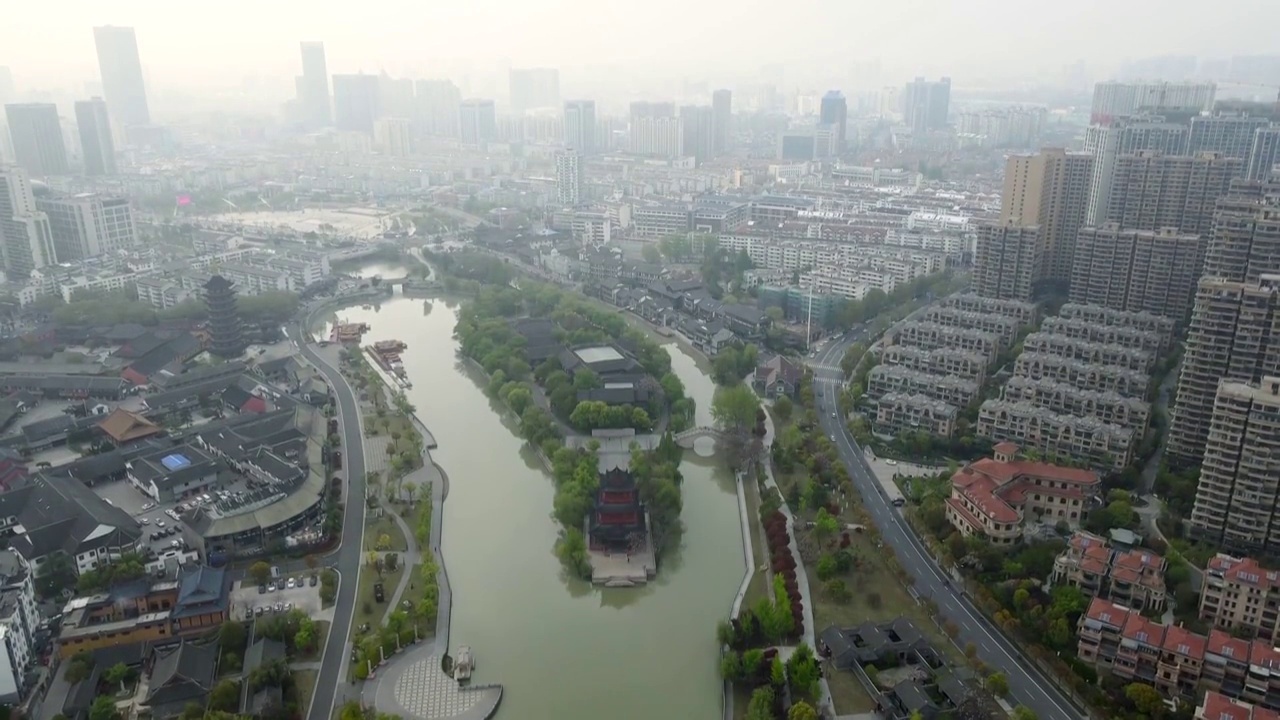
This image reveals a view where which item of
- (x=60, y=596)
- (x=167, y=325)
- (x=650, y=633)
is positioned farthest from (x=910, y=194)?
(x=60, y=596)

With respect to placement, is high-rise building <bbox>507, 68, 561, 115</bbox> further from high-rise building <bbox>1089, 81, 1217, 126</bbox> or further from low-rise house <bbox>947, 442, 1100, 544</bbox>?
low-rise house <bbox>947, 442, 1100, 544</bbox>

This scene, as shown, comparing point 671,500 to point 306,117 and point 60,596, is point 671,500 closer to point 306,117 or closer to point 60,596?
point 60,596

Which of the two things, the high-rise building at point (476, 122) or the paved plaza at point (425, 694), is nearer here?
the paved plaza at point (425, 694)

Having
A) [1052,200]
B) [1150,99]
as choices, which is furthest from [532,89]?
[1052,200]

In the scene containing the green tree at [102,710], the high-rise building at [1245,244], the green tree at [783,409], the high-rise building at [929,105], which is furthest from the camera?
the high-rise building at [929,105]

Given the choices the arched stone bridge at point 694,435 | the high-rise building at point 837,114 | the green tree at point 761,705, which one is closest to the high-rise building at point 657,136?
the high-rise building at point 837,114

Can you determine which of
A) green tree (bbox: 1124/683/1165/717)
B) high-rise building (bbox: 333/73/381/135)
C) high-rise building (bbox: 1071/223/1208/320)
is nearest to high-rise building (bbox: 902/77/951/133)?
high-rise building (bbox: 333/73/381/135)

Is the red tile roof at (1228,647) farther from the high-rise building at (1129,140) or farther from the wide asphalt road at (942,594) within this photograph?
the high-rise building at (1129,140)
